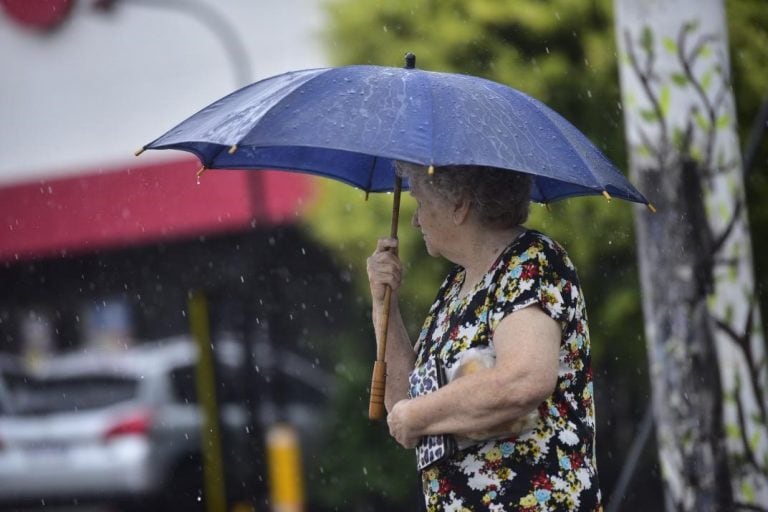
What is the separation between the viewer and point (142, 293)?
19562 mm

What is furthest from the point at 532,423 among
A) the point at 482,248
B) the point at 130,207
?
the point at 130,207

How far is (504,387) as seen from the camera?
2.88 m

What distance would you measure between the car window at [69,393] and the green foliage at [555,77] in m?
2.84

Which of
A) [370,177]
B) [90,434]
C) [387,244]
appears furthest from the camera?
[90,434]

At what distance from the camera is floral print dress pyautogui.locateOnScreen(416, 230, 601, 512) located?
2984 millimetres

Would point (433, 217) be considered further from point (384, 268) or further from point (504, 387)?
point (504, 387)

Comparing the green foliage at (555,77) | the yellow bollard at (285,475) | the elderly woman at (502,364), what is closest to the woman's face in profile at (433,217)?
the elderly woman at (502,364)

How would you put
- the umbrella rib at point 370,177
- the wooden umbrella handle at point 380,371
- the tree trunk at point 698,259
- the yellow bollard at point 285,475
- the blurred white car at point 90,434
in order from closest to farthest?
the wooden umbrella handle at point 380,371, the umbrella rib at point 370,177, the tree trunk at point 698,259, the yellow bollard at point 285,475, the blurred white car at point 90,434

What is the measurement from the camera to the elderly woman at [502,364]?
9.57ft

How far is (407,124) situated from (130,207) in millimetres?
13407

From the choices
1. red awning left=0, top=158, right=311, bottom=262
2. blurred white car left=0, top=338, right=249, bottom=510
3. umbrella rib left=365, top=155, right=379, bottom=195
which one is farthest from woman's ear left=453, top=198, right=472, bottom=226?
red awning left=0, top=158, right=311, bottom=262

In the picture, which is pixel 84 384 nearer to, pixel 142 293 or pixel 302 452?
pixel 302 452

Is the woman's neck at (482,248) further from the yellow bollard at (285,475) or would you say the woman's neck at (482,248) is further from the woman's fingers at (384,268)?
the yellow bollard at (285,475)

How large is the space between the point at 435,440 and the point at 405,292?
714cm
